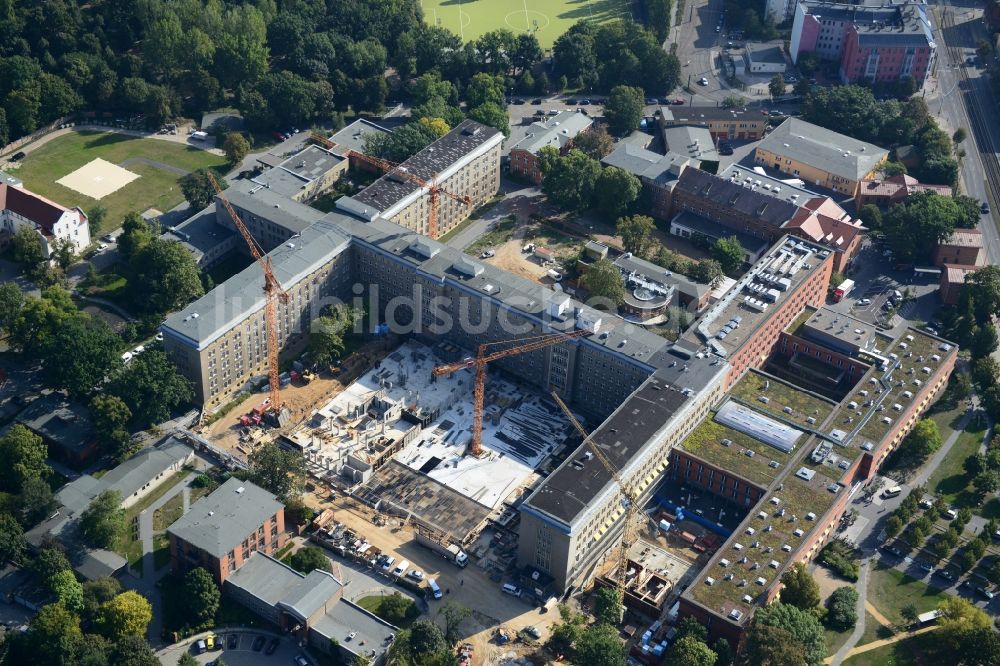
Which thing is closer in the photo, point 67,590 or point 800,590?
point 67,590

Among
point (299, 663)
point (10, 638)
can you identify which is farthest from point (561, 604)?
point (10, 638)

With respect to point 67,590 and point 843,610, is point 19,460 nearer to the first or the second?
point 67,590

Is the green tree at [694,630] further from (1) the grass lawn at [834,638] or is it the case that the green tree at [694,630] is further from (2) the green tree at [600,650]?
(1) the grass lawn at [834,638]

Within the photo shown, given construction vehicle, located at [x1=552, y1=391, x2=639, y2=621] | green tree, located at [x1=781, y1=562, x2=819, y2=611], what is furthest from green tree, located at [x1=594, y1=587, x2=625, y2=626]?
green tree, located at [x1=781, y1=562, x2=819, y2=611]

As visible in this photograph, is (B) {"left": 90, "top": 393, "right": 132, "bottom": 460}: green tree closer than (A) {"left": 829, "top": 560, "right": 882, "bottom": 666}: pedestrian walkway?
No

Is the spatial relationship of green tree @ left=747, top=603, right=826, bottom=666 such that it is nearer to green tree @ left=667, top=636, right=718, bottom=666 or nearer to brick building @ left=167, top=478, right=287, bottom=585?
green tree @ left=667, top=636, right=718, bottom=666

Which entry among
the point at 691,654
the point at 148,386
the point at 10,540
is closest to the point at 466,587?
the point at 691,654
